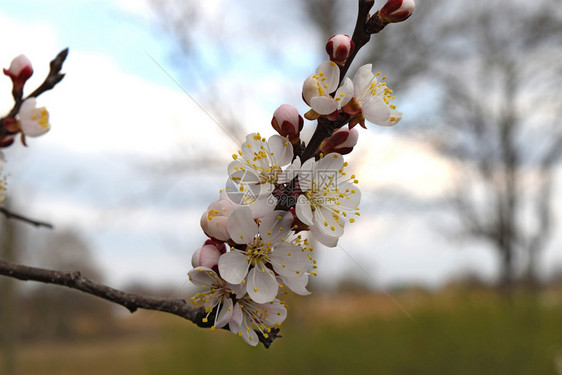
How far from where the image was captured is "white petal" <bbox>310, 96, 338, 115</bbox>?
0.57 meters

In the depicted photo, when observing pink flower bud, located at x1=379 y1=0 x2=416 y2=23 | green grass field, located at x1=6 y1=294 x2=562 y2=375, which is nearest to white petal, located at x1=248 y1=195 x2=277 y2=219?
pink flower bud, located at x1=379 y1=0 x2=416 y2=23

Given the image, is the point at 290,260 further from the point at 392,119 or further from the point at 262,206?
the point at 392,119

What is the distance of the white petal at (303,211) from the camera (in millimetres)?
562

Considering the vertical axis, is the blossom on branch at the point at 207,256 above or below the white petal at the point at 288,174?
below

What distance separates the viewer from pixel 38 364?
16.5ft

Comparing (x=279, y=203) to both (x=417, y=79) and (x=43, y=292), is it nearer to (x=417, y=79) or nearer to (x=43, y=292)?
(x=417, y=79)

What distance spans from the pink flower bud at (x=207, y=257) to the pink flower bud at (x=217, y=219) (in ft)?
0.06

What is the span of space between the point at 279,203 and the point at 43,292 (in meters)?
5.30

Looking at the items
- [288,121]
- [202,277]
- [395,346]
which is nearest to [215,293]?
[202,277]

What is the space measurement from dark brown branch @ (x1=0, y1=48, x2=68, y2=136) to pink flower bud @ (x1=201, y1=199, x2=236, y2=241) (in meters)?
0.28

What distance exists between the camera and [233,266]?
0.60 m

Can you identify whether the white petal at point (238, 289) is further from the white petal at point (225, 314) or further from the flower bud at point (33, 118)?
the flower bud at point (33, 118)

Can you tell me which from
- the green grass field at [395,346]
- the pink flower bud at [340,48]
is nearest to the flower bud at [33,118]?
the pink flower bud at [340,48]

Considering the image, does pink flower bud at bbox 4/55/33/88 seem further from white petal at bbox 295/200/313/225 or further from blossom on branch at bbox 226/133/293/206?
white petal at bbox 295/200/313/225
